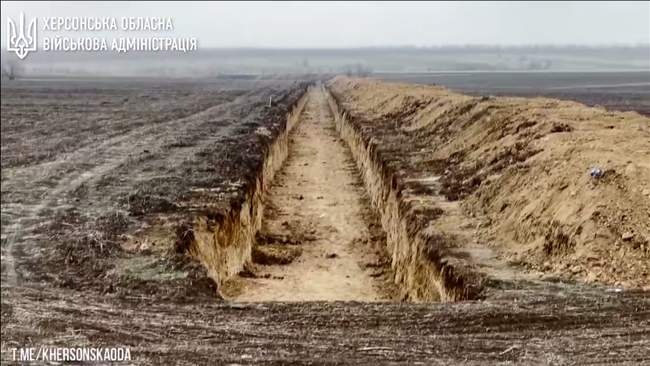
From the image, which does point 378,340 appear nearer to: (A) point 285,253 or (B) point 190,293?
(B) point 190,293

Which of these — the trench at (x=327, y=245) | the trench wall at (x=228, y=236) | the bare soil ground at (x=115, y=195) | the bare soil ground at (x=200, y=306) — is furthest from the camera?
the trench at (x=327, y=245)

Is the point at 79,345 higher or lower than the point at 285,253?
higher

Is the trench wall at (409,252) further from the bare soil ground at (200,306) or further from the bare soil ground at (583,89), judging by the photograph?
the bare soil ground at (583,89)

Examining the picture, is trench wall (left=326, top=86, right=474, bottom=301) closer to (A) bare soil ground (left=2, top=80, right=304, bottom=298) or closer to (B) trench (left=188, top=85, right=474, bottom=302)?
(B) trench (left=188, top=85, right=474, bottom=302)

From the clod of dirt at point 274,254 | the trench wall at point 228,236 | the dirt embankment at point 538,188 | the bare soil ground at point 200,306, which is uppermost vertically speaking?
the dirt embankment at point 538,188

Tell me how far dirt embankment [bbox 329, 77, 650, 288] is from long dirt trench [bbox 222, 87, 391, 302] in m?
1.49

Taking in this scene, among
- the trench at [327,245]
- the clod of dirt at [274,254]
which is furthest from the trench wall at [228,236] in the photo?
the clod of dirt at [274,254]

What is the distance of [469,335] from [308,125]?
1378 inches

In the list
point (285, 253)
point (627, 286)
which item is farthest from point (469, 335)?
point (285, 253)

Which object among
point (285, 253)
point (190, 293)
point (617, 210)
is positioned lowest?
point (285, 253)

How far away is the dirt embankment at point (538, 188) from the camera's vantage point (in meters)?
9.06

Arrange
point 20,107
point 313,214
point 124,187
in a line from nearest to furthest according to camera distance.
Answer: point 124,187
point 313,214
point 20,107

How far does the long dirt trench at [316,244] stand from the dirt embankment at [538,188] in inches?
58.6

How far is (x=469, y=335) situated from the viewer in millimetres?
6762
